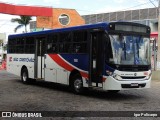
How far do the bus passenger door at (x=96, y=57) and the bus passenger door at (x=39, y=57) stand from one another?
480 cm

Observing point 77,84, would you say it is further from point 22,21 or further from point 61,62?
point 22,21

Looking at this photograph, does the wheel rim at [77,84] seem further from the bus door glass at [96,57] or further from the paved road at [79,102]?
the bus door glass at [96,57]

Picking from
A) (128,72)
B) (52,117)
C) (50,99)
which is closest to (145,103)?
(128,72)

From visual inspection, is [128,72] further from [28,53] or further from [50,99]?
[28,53]

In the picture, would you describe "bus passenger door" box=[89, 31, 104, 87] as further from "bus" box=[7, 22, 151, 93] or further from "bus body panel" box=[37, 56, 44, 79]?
"bus body panel" box=[37, 56, 44, 79]

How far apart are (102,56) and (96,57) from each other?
1.58ft

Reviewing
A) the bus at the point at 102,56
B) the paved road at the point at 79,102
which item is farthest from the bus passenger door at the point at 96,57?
the paved road at the point at 79,102

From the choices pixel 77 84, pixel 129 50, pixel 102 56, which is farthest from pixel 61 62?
pixel 129 50

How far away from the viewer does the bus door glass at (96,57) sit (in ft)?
48.6

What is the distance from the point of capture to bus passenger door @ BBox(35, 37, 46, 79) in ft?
64.5

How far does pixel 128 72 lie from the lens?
14453 mm

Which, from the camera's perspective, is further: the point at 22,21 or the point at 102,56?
the point at 22,21

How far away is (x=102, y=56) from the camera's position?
14703mm

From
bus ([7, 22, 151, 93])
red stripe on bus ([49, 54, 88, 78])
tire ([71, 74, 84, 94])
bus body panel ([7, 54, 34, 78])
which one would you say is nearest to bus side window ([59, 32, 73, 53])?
bus ([7, 22, 151, 93])
